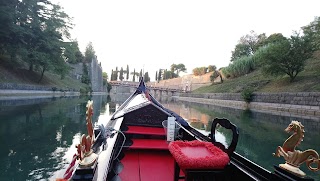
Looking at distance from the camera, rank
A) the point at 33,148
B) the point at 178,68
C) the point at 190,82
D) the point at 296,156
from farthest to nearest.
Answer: the point at 178,68 → the point at 190,82 → the point at 33,148 → the point at 296,156

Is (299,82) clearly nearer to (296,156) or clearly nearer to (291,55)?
(291,55)

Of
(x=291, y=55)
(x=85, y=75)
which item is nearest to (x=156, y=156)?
(x=291, y=55)

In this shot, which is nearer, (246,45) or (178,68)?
(246,45)

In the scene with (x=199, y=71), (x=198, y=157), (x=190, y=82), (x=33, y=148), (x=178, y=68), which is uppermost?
(x=178, y=68)

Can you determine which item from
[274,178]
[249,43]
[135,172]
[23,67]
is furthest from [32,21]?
[249,43]

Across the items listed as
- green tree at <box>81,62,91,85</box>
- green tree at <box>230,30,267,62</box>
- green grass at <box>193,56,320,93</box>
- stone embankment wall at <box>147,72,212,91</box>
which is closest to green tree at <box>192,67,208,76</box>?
stone embankment wall at <box>147,72,212,91</box>

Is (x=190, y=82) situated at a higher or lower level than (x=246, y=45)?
lower

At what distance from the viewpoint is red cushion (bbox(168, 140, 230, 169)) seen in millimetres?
1566

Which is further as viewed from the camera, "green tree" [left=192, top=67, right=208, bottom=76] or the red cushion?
"green tree" [left=192, top=67, right=208, bottom=76]

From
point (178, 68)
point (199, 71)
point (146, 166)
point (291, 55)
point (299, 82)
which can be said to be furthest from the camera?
point (178, 68)

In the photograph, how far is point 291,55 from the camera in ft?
51.1

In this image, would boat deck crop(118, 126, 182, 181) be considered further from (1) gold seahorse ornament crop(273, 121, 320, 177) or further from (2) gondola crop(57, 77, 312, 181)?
(1) gold seahorse ornament crop(273, 121, 320, 177)

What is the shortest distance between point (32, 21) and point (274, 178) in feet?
78.1

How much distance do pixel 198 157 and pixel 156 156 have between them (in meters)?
1.48
